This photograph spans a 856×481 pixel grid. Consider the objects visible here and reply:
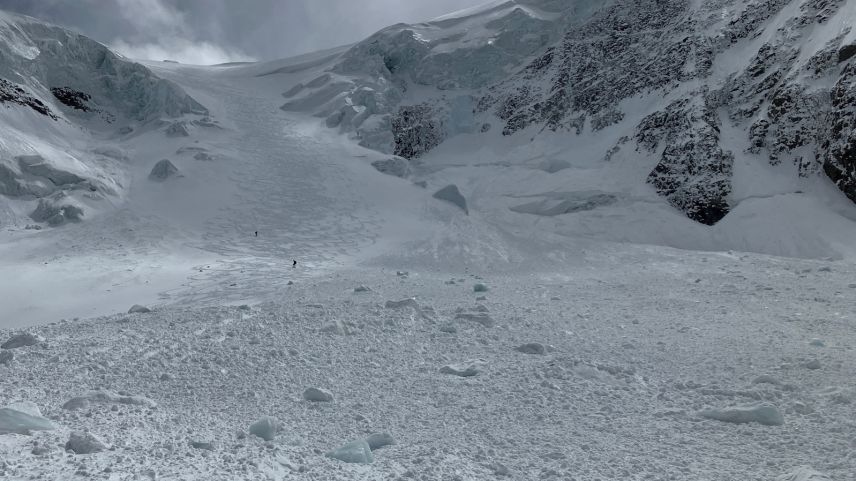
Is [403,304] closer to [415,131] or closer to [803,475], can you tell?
[803,475]

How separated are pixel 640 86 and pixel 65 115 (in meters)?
34.4

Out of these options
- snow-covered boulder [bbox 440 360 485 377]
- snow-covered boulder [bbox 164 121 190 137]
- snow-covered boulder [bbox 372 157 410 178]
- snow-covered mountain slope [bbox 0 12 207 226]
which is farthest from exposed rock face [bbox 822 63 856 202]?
snow-covered boulder [bbox 164 121 190 137]

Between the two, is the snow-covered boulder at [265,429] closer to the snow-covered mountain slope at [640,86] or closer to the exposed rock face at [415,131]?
the snow-covered mountain slope at [640,86]

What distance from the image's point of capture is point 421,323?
9.80 m

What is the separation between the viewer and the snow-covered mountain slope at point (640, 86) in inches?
969

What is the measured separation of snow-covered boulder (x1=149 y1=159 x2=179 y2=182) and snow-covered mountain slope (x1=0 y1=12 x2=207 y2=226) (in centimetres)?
135

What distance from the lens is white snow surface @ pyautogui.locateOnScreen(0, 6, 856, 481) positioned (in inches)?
197

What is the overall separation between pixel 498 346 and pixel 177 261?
13012mm

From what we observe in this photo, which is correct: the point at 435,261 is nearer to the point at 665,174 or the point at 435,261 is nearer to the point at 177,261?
the point at 177,261

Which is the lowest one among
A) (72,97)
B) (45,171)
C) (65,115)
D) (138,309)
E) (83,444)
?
(138,309)

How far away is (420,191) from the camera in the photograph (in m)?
28.5

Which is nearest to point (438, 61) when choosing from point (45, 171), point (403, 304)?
point (45, 171)

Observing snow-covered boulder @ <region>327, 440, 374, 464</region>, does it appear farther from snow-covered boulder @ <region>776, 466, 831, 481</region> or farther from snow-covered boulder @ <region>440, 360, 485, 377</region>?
snow-covered boulder @ <region>776, 466, 831, 481</region>

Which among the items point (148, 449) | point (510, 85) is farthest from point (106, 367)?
point (510, 85)
